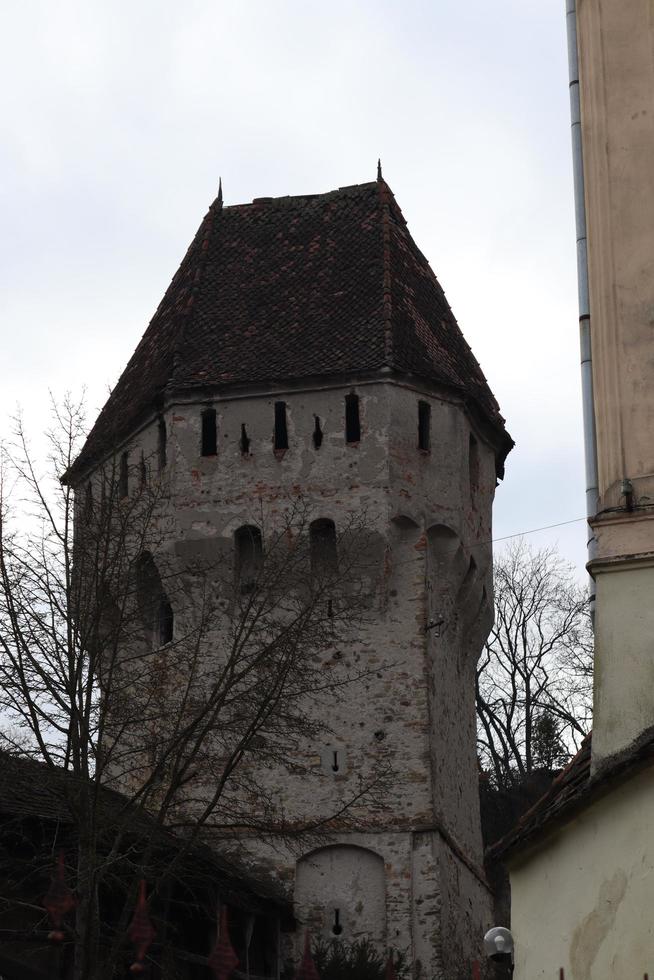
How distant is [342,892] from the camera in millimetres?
24141

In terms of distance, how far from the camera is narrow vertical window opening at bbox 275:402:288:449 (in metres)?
26.2

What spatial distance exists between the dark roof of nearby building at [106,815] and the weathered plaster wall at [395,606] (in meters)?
0.81

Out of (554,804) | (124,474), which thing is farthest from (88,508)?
(554,804)

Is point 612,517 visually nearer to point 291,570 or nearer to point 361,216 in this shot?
point 291,570

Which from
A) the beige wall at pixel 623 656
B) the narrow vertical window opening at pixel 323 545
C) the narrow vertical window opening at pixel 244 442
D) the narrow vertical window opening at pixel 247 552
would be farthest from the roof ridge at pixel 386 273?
the beige wall at pixel 623 656

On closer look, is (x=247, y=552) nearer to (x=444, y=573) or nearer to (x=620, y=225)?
(x=444, y=573)

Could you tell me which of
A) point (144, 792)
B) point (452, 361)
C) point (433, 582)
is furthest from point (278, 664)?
point (452, 361)

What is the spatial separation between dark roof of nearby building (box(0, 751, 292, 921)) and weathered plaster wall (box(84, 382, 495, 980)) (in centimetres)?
81

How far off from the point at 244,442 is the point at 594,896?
59.6 ft

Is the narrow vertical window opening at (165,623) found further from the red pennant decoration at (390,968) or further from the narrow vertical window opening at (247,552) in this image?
the red pennant decoration at (390,968)

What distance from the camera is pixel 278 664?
18.9 metres

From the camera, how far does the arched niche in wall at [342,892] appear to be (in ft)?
78.4

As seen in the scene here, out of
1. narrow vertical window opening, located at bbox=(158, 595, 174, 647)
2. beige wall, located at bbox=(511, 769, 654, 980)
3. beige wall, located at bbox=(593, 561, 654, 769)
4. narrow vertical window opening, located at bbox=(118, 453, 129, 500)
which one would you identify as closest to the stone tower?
narrow vertical window opening, located at bbox=(118, 453, 129, 500)

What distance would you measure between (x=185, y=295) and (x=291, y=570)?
5.90 m
